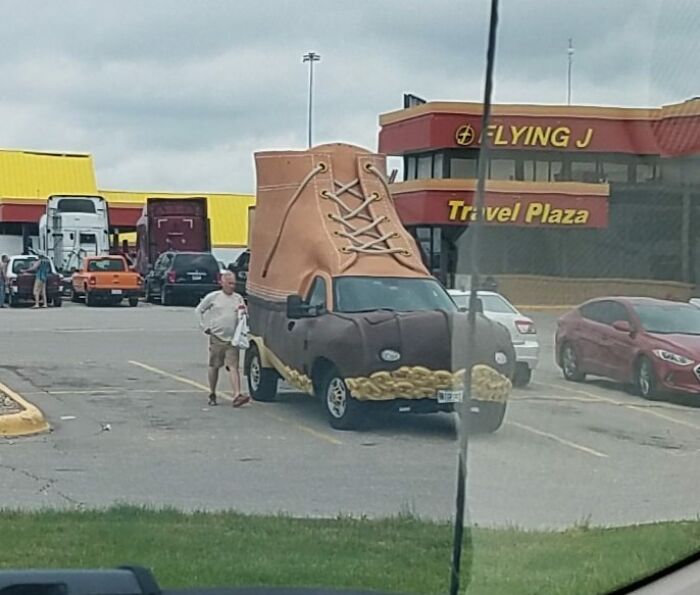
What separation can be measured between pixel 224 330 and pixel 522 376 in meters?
7.03

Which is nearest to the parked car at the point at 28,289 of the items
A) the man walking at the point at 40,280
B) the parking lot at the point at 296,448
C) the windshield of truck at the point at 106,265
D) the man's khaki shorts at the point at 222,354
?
the man walking at the point at 40,280

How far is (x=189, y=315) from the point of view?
1850cm

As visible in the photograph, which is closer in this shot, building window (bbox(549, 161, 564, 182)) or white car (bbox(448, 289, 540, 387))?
white car (bbox(448, 289, 540, 387))

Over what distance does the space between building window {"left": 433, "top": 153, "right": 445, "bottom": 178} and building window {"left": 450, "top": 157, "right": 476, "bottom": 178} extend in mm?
87

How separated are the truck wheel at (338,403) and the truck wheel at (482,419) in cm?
470

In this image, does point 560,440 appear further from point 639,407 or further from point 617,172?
point 617,172

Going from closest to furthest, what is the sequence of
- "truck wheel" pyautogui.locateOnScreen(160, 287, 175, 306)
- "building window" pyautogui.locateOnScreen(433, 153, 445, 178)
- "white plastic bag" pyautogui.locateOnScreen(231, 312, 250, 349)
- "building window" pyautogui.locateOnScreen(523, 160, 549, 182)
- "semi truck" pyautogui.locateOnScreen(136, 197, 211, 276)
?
"building window" pyautogui.locateOnScreen(523, 160, 549, 182) → "building window" pyautogui.locateOnScreen(433, 153, 445, 178) → "white plastic bag" pyautogui.locateOnScreen(231, 312, 250, 349) → "semi truck" pyautogui.locateOnScreen(136, 197, 211, 276) → "truck wheel" pyautogui.locateOnScreen(160, 287, 175, 306)

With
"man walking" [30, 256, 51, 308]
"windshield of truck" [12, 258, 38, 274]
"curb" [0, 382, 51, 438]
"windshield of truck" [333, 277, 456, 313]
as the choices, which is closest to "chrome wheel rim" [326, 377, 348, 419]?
"windshield of truck" [333, 277, 456, 313]

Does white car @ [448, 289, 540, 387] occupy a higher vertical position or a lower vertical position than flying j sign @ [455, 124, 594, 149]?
lower

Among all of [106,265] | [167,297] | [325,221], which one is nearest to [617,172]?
[325,221]

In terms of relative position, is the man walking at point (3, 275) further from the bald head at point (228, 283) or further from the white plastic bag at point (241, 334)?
the white plastic bag at point (241, 334)

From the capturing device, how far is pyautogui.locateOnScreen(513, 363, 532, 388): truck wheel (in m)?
4.42

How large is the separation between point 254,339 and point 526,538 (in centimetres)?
606

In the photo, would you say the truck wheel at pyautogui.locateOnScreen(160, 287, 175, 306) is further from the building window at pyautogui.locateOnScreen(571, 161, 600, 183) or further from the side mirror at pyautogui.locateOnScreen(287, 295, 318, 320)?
the building window at pyautogui.locateOnScreen(571, 161, 600, 183)
